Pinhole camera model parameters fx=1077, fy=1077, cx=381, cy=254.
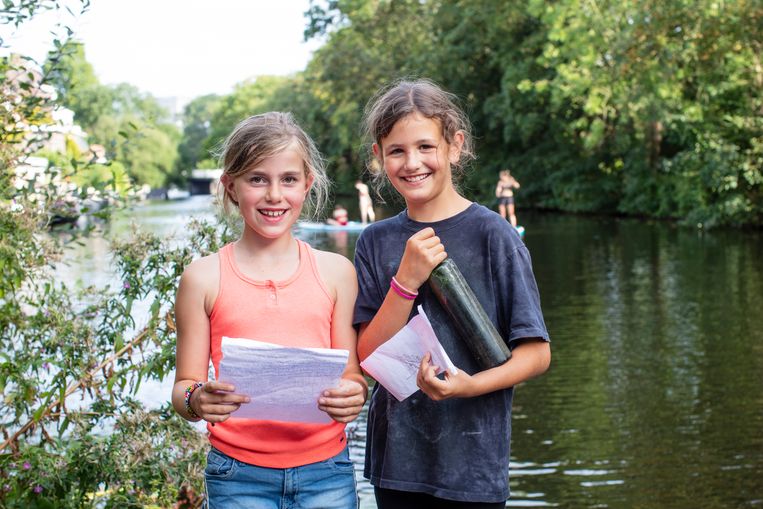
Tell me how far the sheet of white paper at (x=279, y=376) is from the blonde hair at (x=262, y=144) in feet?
1.59

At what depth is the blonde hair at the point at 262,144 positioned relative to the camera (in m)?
2.59

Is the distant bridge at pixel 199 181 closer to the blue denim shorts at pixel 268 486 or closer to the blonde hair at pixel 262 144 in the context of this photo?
the blonde hair at pixel 262 144

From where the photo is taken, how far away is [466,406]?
262 cm

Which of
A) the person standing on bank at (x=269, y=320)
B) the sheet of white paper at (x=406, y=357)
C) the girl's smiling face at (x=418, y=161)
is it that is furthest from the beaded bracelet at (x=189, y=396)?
the girl's smiling face at (x=418, y=161)

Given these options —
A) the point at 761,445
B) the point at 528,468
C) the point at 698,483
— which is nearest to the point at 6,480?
the point at 528,468

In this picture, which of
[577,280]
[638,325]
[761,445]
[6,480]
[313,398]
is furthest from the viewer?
[577,280]

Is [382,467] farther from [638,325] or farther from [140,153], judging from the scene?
[140,153]

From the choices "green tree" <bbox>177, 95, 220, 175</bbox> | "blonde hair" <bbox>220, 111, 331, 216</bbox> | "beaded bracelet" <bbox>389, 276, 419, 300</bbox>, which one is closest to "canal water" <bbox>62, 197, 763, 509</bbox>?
"beaded bracelet" <bbox>389, 276, 419, 300</bbox>

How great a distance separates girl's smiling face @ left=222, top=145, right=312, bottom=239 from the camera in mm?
2602

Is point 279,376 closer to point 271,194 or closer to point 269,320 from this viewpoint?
point 269,320

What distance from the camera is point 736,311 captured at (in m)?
12.6

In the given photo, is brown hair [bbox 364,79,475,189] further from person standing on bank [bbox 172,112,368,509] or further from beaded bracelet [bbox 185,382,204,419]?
beaded bracelet [bbox 185,382,204,419]

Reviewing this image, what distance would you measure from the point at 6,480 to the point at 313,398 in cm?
230

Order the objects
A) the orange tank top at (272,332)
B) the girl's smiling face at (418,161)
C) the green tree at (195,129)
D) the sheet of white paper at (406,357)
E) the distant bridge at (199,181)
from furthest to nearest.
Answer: the green tree at (195,129), the distant bridge at (199,181), the girl's smiling face at (418,161), the orange tank top at (272,332), the sheet of white paper at (406,357)
